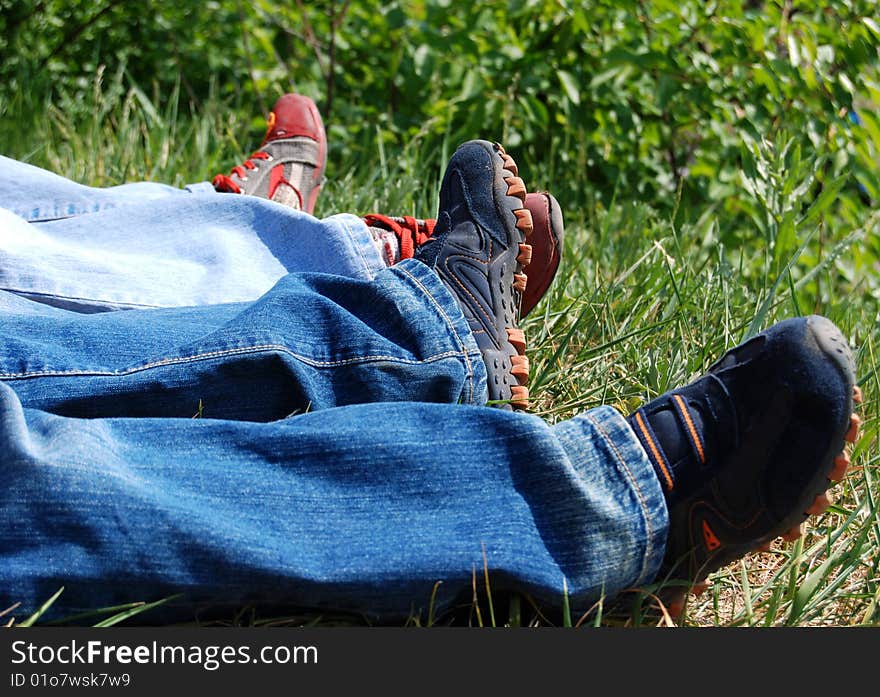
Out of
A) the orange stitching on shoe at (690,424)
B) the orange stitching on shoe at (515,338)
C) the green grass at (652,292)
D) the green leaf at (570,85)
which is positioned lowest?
the green grass at (652,292)

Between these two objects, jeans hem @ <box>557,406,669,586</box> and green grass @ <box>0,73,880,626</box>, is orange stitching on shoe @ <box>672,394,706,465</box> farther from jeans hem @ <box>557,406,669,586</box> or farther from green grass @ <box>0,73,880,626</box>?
green grass @ <box>0,73,880,626</box>

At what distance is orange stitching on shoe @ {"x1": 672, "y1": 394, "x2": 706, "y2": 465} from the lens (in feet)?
3.60

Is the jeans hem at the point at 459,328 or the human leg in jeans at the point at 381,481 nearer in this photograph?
the human leg in jeans at the point at 381,481

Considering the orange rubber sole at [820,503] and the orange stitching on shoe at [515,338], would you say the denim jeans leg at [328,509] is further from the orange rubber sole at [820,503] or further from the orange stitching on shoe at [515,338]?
the orange stitching on shoe at [515,338]

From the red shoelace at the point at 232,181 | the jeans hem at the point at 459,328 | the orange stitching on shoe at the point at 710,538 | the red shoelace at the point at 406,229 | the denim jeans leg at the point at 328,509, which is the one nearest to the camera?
the denim jeans leg at the point at 328,509

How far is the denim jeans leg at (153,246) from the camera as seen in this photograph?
148cm

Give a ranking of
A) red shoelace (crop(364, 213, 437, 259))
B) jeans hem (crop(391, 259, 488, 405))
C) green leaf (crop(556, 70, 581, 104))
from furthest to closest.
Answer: green leaf (crop(556, 70, 581, 104)), red shoelace (crop(364, 213, 437, 259)), jeans hem (crop(391, 259, 488, 405))

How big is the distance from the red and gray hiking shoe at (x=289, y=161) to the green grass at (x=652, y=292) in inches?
5.0

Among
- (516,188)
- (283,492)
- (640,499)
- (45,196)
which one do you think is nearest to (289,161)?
(45,196)

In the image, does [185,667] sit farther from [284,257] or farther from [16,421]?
[284,257]

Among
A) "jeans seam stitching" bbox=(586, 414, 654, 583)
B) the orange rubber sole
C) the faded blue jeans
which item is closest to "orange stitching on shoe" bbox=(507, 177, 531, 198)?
the faded blue jeans

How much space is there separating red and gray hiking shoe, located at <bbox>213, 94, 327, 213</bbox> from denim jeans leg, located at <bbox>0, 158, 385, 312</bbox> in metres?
0.33

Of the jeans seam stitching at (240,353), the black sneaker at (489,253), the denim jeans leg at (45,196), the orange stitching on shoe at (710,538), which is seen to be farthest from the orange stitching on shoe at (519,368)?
the denim jeans leg at (45,196)

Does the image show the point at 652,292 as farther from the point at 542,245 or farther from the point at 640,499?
the point at 640,499
